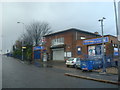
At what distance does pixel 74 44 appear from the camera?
29.5m

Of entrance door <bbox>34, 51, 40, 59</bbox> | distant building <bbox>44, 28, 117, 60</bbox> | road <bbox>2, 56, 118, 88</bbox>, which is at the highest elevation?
distant building <bbox>44, 28, 117, 60</bbox>

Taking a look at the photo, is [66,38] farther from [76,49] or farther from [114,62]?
[114,62]

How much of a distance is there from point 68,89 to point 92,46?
773 inches

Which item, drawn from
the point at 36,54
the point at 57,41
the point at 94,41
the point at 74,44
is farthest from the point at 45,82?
the point at 36,54

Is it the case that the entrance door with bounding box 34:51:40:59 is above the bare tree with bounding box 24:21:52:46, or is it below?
below

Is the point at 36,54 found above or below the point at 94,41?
below

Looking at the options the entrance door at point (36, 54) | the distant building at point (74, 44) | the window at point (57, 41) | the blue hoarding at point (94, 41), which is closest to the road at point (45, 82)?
the distant building at point (74, 44)

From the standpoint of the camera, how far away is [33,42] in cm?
5203

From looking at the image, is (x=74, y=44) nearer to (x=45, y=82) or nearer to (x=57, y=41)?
(x=57, y=41)

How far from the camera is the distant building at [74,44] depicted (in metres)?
23.7

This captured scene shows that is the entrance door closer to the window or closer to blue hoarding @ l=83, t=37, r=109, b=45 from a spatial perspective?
the window

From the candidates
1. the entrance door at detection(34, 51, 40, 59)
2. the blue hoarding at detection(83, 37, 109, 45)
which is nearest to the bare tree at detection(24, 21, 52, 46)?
the entrance door at detection(34, 51, 40, 59)

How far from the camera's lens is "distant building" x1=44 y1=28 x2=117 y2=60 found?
23716mm

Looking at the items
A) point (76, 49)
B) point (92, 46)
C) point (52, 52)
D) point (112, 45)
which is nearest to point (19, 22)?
point (52, 52)
